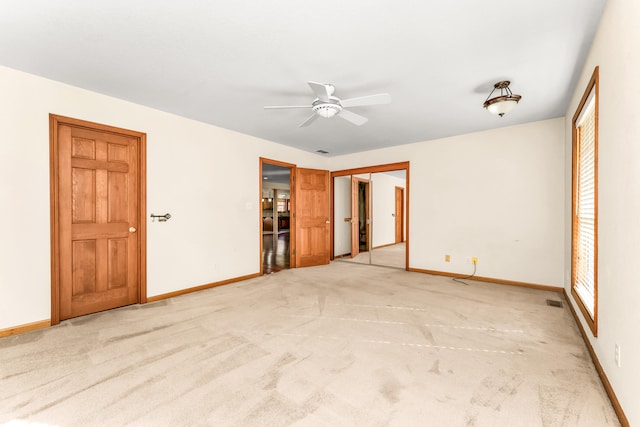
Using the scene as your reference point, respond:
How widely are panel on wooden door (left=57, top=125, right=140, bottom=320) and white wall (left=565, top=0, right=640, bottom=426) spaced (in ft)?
14.4

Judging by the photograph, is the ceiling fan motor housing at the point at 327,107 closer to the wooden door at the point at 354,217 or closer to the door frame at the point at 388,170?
the door frame at the point at 388,170

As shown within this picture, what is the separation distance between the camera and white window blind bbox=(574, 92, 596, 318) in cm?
257

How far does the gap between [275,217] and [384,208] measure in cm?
497

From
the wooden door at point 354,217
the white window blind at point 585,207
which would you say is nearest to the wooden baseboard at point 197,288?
the wooden door at point 354,217

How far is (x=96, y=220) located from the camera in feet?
10.5

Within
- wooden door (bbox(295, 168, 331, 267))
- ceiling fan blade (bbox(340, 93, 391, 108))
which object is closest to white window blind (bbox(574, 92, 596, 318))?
ceiling fan blade (bbox(340, 93, 391, 108))

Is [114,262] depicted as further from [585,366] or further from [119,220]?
[585,366]

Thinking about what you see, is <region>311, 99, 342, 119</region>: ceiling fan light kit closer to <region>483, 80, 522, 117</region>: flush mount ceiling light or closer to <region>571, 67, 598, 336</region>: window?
<region>483, 80, 522, 117</region>: flush mount ceiling light

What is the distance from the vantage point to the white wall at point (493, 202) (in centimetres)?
409

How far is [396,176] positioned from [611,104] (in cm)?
730

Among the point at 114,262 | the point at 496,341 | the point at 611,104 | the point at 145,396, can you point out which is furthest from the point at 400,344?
the point at 114,262

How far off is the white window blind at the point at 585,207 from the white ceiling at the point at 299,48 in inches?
20.1

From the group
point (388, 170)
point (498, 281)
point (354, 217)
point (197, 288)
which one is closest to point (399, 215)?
point (354, 217)

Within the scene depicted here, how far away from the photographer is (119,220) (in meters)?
3.38
